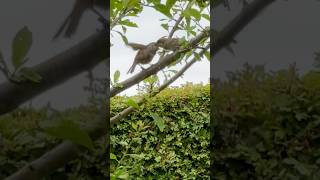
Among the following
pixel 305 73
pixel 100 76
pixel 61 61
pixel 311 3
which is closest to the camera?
pixel 61 61

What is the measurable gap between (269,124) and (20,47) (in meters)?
2.51

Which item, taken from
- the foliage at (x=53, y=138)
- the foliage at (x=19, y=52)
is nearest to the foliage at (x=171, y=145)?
the foliage at (x=53, y=138)

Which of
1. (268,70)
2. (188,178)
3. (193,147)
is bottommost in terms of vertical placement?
(188,178)

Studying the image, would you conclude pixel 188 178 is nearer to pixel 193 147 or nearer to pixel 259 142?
pixel 193 147

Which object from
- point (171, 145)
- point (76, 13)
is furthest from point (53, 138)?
point (171, 145)

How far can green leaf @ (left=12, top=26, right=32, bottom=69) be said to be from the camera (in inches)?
13.4

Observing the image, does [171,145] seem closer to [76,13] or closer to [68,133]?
[76,13]

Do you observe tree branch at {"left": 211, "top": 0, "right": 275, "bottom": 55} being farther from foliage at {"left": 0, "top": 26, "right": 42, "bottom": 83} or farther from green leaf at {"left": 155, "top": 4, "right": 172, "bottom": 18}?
green leaf at {"left": 155, "top": 4, "right": 172, "bottom": 18}

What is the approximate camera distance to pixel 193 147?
19.2 feet

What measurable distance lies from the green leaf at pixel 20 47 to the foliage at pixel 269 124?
2280 millimetres

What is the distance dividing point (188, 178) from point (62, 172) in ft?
17.6

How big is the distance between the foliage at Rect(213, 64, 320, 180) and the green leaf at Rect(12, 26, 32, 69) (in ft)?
7.48

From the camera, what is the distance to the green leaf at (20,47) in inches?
13.4

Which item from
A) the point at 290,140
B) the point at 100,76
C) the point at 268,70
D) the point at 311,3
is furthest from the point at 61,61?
the point at 290,140
